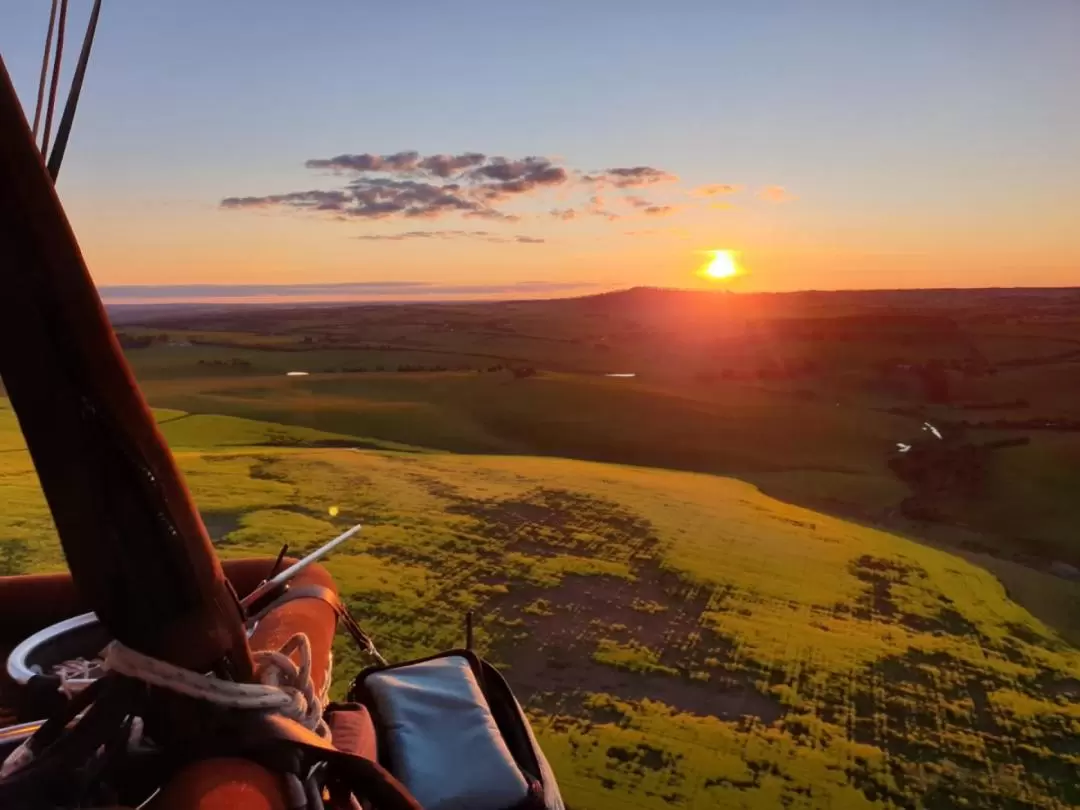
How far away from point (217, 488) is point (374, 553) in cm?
307

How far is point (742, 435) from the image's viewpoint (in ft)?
84.9

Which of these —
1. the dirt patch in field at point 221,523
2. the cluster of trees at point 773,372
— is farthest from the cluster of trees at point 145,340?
the dirt patch in field at point 221,523

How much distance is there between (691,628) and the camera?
752 centimetres

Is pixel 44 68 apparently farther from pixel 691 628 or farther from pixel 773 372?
pixel 773 372

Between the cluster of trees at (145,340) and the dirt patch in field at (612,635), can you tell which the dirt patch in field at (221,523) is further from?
the cluster of trees at (145,340)

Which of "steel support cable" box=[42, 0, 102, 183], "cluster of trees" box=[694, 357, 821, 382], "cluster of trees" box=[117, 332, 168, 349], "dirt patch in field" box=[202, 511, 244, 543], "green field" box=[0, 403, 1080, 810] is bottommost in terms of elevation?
"cluster of trees" box=[694, 357, 821, 382]

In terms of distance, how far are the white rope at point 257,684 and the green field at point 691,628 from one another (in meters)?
3.97

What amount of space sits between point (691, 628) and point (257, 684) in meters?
6.67

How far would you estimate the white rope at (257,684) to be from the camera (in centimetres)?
108

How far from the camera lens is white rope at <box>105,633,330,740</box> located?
1.08m

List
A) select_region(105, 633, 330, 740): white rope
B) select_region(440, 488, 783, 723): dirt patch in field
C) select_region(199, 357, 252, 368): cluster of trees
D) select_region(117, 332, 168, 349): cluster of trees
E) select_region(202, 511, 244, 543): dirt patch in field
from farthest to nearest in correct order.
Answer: select_region(117, 332, 168, 349): cluster of trees
select_region(199, 357, 252, 368): cluster of trees
select_region(202, 511, 244, 543): dirt patch in field
select_region(440, 488, 783, 723): dirt patch in field
select_region(105, 633, 330, 740): white rope

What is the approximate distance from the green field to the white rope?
13.0 ft

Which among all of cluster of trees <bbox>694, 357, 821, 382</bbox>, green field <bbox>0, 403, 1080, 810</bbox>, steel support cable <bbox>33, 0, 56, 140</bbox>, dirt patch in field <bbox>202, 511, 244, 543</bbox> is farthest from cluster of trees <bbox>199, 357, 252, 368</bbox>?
steel support cable <bbox>33, 0, 56, 140</bbox>

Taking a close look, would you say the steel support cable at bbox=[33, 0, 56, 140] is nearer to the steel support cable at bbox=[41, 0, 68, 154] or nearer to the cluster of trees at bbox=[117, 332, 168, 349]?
the steel support cable at bbox=[41, 0, 68, 154]
